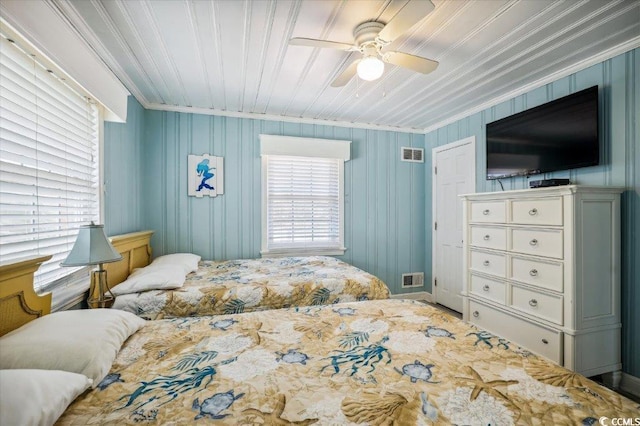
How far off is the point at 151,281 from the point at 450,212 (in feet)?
11.3

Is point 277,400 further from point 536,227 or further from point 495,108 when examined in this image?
point 495,108

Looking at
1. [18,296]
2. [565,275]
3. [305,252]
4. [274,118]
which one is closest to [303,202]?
[305,252]

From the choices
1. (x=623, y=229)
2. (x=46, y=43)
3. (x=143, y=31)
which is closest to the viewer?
(x=46, y=43)

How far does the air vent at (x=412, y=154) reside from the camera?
421 centimetres

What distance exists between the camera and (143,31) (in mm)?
1932

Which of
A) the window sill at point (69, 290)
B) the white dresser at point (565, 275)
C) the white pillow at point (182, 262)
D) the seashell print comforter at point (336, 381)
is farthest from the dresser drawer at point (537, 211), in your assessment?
the window sill at point (69, 290)

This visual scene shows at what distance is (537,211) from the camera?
7.20 ft

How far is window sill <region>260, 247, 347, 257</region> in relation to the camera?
11.9 feet

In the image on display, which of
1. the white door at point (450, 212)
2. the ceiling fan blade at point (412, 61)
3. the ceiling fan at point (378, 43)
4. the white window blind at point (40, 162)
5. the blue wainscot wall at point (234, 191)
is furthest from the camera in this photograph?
the white door at point (450, 212)

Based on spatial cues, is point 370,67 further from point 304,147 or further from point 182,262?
point 182,262

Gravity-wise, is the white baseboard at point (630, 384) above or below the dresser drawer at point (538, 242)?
below

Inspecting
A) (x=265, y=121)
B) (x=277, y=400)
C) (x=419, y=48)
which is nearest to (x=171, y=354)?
(x=277, y=400)

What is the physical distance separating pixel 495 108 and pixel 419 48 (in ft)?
5.05

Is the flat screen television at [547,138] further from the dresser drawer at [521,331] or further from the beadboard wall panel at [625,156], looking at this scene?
the dresser drawer at [521,331]
